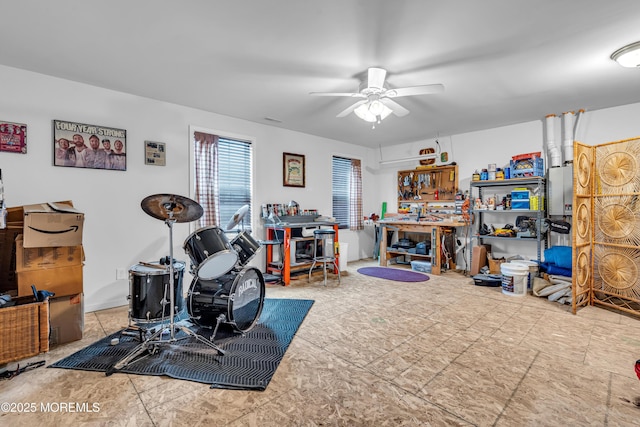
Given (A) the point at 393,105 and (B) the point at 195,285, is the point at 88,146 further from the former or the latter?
(A) the point at 393,105

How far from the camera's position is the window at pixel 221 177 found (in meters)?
4.12

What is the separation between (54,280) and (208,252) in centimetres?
136

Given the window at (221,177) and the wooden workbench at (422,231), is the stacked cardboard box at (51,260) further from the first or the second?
the wooden workbench at (422,231)

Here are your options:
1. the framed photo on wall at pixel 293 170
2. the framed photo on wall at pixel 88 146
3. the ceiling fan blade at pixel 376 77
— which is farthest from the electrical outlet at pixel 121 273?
the ceiling fan blade at pixel 376 77

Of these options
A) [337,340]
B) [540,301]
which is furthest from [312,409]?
[540,301]

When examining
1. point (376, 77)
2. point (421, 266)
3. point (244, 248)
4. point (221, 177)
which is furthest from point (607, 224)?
point (221, 177)

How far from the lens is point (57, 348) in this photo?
2.42 meters

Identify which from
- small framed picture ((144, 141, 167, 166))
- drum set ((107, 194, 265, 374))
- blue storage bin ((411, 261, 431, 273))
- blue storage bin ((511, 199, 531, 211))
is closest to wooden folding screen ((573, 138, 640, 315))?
blue storage bin ((511, 199, 531, 211))

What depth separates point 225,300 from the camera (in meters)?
2.51

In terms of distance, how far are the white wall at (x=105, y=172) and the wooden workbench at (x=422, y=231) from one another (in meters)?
3.08

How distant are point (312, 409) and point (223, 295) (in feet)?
3.94

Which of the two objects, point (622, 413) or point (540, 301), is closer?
point (622, 413)

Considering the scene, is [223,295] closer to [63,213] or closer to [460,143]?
[63,213]

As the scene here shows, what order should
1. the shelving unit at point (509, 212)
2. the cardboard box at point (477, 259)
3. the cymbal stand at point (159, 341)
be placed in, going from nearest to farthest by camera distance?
the cymbal stand at point (159, 341), the shelving unit at point (509, 212), the cardboard box at point (477, 259)
